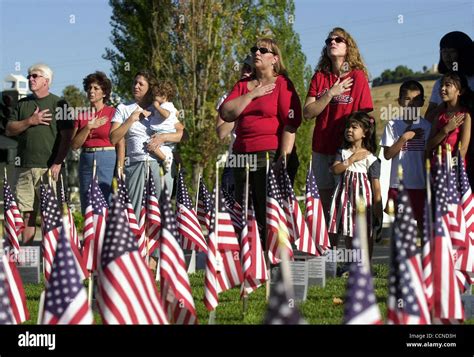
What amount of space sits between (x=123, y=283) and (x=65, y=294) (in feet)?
1.50

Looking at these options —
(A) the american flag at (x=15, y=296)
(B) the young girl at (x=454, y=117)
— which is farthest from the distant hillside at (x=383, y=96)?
(A) the american flag at (x=15, y=296)

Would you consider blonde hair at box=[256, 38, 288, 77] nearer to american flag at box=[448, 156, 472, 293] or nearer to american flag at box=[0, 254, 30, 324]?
american flag at box=[448, 156, 472, 293]

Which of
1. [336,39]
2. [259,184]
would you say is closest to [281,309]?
[259,184]

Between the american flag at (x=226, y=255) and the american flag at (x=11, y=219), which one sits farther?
the american flag at (x=11, y=219)

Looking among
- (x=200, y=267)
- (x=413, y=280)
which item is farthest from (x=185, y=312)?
(x=200, y=267)

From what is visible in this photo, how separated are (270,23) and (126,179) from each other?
22.1 meters

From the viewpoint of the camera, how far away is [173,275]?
761 cm

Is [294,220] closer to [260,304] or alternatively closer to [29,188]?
[260,304]

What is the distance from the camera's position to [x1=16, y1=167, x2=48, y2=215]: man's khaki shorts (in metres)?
12.8

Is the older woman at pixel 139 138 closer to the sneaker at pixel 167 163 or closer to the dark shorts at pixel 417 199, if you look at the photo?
the sneaker at pixel 167 163

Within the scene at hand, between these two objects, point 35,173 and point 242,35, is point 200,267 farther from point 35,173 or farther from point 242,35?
point 242,35

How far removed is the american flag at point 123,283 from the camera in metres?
6.52

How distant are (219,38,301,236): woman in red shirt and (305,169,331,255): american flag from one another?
0.79 m

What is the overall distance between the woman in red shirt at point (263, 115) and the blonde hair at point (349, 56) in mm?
647
